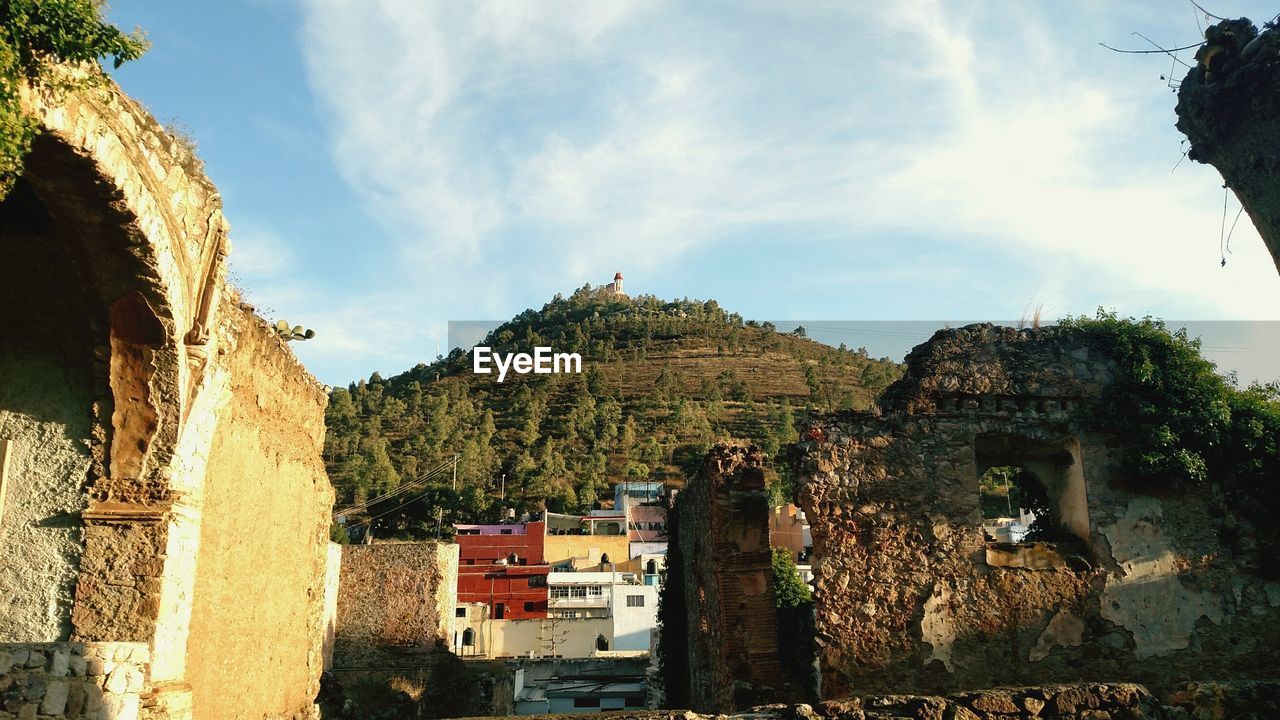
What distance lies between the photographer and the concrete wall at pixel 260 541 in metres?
7.70

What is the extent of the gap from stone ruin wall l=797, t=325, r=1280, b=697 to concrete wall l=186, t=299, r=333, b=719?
531cm

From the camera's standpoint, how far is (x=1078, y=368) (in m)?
10.6

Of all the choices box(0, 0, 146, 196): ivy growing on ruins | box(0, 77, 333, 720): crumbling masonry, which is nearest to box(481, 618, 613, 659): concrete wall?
box(0, 77, 333, 720): crumbling masonry

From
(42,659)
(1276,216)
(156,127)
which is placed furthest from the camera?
(1276,216)

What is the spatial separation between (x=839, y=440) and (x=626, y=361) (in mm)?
79721

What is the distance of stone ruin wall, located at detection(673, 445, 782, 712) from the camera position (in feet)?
36.8

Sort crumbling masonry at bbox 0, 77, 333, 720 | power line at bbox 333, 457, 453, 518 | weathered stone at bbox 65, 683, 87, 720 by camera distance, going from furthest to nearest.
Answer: power line at bbox 333, 457, 453, 518 < crumbling masonry at bbox 0, 77, 333, 720 < weathered stone at bbox 65, 683, 87, 720

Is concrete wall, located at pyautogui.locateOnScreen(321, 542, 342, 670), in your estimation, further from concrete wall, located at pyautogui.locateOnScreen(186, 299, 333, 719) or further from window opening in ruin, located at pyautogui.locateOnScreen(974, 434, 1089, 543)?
window opening in ruin, located at pyautogui.locateOnScreen(974, 434, 1089, 543)

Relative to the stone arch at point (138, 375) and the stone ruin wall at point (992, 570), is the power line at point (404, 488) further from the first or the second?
the stone arch at point (138, 375)

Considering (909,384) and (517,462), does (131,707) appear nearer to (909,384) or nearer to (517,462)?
(909,384)

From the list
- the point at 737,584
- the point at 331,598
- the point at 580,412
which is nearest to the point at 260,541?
the point at 737,584

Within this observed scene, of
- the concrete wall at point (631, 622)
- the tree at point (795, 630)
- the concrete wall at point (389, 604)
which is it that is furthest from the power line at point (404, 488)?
the tree at point (795, 630)

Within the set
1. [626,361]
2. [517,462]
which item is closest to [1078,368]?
[517,462]

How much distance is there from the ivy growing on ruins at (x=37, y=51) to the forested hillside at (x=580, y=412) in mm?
49745
